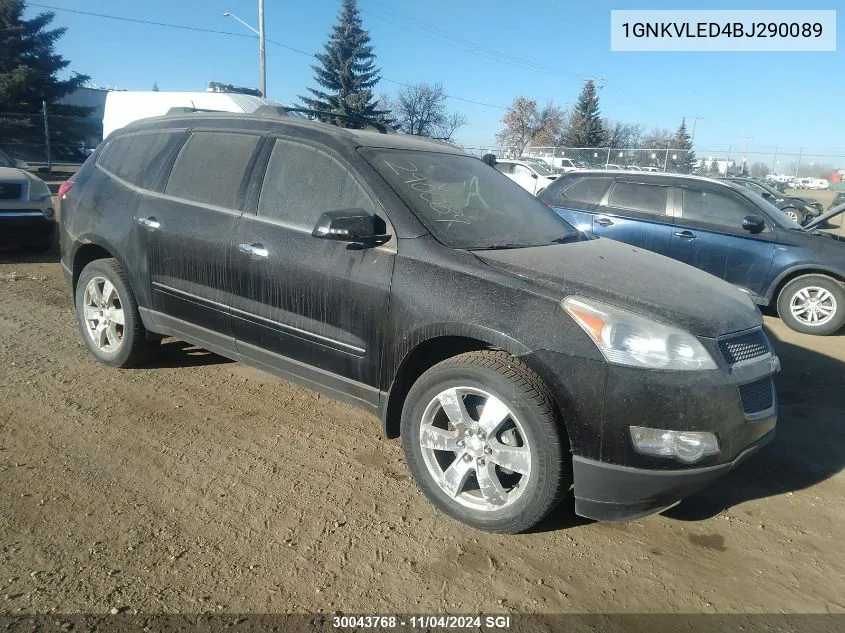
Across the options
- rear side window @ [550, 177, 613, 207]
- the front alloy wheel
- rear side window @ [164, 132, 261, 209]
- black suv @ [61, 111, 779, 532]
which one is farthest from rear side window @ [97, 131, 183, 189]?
rear side window @ [550, 177, 613, 207]

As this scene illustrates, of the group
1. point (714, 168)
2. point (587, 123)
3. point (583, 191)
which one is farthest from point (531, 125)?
point (583, 191)

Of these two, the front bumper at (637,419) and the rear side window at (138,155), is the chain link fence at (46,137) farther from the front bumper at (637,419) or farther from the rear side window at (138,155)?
the front bumper at (637,419)

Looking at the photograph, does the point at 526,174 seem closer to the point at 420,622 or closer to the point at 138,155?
the point at 138,155

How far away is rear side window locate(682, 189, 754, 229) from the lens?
23.4 feet

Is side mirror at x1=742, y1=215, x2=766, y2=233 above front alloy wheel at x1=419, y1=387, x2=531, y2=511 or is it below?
above

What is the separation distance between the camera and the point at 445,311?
2793mm

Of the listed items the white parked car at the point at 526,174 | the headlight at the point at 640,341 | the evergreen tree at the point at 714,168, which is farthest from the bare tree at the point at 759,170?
the headlight at the point at 640,341

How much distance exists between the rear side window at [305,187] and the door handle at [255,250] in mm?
193

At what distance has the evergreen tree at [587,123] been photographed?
1987 inches

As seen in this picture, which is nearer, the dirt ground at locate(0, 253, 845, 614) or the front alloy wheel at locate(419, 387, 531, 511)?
the dirt ground at locate(0, 253, 845, 614)

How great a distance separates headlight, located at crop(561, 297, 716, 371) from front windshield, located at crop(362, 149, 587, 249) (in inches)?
32.0

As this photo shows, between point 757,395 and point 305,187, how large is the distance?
2.48m

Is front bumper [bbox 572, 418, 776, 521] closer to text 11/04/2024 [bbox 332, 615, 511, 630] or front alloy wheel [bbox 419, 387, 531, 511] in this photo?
front alloy wheel [bbox 419, 387, 531, 511]

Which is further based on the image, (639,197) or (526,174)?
(526,174)
